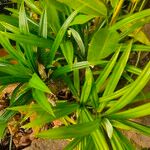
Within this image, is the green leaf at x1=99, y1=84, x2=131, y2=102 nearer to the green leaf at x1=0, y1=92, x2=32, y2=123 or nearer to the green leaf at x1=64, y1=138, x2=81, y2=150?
the green leaf at x1=64, y1=138, x2=81, y2=150

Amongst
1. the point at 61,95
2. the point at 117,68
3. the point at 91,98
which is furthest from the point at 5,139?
the point at 117,68

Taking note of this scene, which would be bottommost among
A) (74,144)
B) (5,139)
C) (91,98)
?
(74,144)

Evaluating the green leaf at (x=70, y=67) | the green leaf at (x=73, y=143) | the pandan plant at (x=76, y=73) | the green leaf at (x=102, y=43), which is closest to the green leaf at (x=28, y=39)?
the pandan plant at (x=76, y=73)

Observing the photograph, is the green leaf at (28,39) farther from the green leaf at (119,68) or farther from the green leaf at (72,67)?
the green leaf at (119,68)

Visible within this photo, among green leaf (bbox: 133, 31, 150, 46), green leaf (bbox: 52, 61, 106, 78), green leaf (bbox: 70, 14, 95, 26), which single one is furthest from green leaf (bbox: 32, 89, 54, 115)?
green leaf (bbox: 133, 31, 150, 46)

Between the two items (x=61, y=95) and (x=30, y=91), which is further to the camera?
(x=61, y=95)

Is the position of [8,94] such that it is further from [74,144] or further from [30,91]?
[74,144]
